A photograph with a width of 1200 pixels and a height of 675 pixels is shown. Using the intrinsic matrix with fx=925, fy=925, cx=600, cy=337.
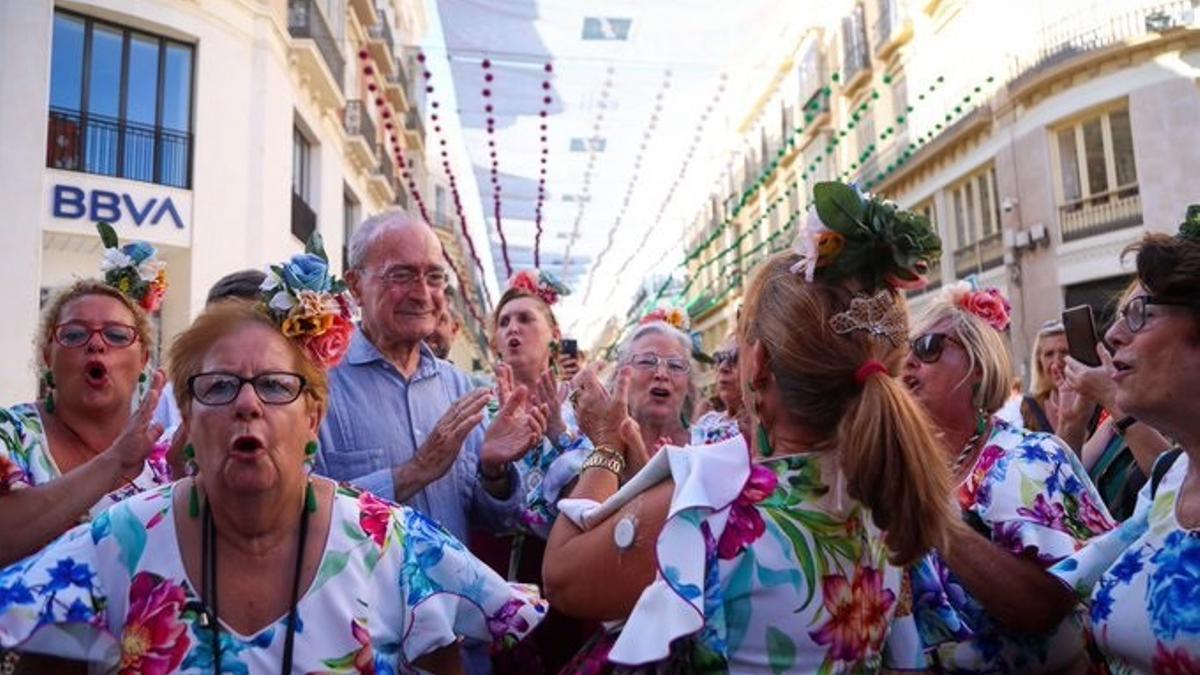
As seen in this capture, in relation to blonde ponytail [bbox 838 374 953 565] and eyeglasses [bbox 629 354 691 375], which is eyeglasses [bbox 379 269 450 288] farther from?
blonde ponytail [bbox 838 374 953 565]

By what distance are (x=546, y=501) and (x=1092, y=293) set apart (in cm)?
1666

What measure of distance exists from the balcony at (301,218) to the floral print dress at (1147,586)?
Answer: 15.0m

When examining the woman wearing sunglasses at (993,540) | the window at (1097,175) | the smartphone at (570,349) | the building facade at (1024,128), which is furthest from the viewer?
the window at (1097,175)

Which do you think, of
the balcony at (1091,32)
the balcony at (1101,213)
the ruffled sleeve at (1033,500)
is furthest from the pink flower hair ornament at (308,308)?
the balcony at (1091,32)

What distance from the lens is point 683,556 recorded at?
5.79ft

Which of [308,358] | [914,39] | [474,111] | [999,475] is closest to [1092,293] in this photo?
[914,39]

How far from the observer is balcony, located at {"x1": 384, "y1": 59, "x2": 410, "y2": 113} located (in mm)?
22688

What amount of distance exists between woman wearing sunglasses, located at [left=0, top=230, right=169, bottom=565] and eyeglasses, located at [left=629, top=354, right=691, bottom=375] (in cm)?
209

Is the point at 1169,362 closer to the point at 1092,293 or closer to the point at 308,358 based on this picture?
the point at 308,358

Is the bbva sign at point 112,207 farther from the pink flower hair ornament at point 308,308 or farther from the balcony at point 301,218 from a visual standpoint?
the pink flower hair ornament at point 308,308

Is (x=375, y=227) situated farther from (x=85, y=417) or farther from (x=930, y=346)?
(x=930, y=346)

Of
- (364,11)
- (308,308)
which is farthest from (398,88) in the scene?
(308,308)

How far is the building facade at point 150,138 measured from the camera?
449 inches

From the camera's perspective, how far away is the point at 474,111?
1017 centimetres
